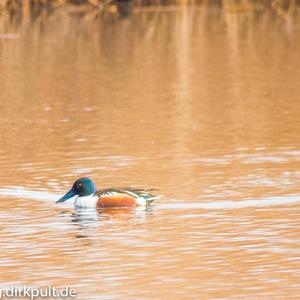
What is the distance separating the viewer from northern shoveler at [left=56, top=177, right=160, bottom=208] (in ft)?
35.0

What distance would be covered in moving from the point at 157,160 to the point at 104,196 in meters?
2.07

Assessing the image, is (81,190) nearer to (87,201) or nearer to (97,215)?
(87,201)

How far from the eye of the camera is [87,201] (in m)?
10.9

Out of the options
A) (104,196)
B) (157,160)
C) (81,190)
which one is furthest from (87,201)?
(157,160)

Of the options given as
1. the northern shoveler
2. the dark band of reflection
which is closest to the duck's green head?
the northern shoveler

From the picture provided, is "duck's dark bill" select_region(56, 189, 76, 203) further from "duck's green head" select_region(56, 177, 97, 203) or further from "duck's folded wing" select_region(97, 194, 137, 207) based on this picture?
"duck's folded wing" select_region(97, 194, 137, 207)

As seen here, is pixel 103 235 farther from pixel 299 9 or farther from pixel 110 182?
pixel 299 9

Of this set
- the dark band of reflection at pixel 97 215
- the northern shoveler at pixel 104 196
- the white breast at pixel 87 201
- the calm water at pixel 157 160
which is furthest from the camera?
the white breast at pixel 87 201

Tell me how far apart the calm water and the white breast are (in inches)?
4.3

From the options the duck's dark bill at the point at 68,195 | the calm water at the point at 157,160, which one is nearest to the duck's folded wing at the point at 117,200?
the calm water at the point at 157,160

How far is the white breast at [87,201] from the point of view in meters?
10.9

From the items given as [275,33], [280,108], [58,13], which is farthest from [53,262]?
[58,13]

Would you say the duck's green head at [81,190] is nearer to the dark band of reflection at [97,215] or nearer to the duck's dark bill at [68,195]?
the duck's dark bill at [68,195]

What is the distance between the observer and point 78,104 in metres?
17.5
